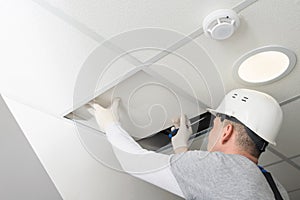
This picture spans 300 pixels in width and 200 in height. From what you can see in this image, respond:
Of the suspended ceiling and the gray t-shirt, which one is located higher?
the suspended ceiling

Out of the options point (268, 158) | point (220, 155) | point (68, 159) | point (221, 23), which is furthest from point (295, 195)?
point (221, 23)

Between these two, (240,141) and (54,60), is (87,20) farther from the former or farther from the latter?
(240,141)

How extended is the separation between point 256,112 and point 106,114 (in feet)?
1.83

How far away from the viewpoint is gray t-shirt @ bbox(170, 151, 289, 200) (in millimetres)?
814

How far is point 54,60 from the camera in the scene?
0.95 metres

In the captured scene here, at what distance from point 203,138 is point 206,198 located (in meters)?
0.33

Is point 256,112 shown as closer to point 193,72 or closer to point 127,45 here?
point 193,72

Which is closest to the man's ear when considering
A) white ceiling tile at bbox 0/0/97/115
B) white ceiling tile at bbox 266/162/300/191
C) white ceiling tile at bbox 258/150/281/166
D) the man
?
the man

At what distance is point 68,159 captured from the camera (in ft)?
4.05

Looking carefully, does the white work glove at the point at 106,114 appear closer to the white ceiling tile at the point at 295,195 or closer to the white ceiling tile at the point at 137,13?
the white ceiling tile at the point at 137,13

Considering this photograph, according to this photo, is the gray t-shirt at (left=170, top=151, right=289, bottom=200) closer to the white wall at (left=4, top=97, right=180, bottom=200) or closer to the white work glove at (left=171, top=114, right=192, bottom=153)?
the white work glove at (left=171, top=114, right=192, bottom=153)

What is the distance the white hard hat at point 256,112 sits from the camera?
0.99m

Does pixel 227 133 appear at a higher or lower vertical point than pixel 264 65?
lower

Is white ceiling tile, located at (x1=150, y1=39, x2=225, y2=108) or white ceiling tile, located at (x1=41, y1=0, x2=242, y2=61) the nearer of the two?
white ceiling tile, located at (x1=41, y1=0, x2=242, y2=61)
